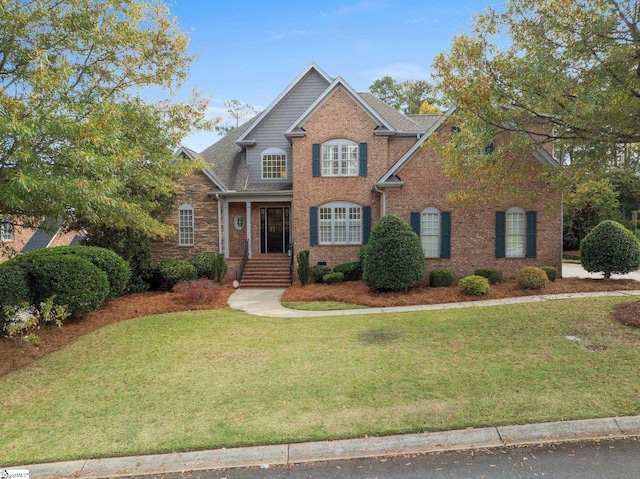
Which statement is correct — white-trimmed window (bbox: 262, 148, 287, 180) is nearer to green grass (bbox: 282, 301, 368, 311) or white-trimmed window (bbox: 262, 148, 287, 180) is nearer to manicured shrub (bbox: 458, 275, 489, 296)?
green grass (bbox: 282, 301, 368, 311)

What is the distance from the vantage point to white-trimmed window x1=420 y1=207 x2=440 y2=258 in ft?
51.4

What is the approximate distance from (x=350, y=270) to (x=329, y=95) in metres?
7.33

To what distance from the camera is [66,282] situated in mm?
9906

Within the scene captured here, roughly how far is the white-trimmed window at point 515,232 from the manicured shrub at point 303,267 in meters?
7.83

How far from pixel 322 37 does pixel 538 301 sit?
1043cm

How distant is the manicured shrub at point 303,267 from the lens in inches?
626

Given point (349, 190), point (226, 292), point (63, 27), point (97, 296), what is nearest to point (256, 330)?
point (97, 296)

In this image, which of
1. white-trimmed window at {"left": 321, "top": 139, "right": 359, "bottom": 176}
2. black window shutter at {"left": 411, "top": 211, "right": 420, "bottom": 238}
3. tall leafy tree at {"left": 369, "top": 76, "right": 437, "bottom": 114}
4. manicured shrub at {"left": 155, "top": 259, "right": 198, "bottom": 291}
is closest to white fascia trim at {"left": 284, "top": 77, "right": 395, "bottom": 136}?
white-trimmed window at {"left": 321, "top": 139, "right": 359, "bottom": 176}

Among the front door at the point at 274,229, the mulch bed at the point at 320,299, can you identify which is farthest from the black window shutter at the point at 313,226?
the front door at the point at 274,229

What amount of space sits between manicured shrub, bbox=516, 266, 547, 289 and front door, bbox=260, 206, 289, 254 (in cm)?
1052

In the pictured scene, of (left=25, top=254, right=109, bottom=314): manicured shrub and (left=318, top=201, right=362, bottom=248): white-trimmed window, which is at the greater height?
(left=318, top=201, right=362, bottom=248): white-trimmed window

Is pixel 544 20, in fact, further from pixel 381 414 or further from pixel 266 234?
pixel 266 234

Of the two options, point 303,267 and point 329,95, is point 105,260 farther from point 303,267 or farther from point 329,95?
point 329,95

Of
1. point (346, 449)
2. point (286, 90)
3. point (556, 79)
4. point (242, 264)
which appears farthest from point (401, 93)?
point (346, 449)
